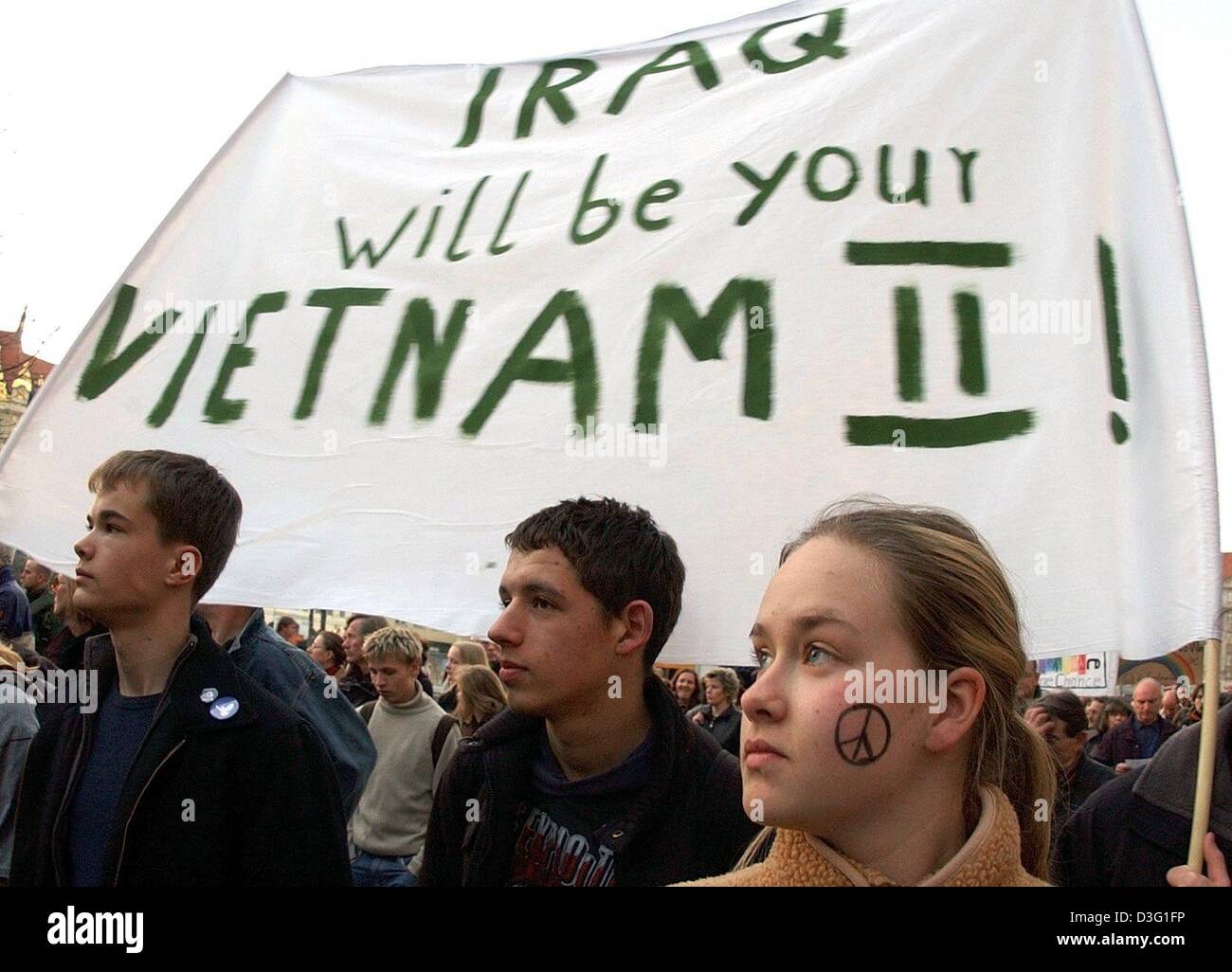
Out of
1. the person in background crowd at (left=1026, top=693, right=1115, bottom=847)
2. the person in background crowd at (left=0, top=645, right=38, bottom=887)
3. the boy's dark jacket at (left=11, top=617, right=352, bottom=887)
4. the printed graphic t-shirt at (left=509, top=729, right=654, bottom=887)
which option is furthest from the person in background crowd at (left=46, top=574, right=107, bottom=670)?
the person in background crowd at (left=1026, top=693, right=1115, bottom=847)

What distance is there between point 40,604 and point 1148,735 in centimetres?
774

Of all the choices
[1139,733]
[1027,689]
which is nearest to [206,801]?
[1027,689]

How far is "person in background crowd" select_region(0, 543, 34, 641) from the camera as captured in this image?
7688 mm

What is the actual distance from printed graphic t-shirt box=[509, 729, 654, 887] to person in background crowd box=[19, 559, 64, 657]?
241 inches

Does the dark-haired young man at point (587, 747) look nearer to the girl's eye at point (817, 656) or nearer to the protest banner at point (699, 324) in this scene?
the protest banner at point (699, 324)

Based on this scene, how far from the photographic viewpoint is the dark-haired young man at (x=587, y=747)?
2711 millimetres

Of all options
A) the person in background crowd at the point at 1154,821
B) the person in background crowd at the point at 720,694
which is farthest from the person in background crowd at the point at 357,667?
the person in background crowd at the point at 1154,821

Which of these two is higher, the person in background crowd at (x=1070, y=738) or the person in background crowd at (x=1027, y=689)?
the person in background crowd at (x=1027, y=689)

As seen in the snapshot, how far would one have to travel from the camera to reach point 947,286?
3.03 meters

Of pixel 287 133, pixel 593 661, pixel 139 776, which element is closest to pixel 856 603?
pixel 593 661

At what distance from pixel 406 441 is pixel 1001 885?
2067 mm

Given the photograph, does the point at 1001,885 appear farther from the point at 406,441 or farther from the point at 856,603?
the point at 406,441

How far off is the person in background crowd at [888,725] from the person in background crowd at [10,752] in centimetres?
278

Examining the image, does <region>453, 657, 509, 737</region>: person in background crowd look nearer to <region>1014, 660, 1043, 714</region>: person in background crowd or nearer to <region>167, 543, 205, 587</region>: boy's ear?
<region>1014, 660, 1043, 714</region>: person in background crowd
